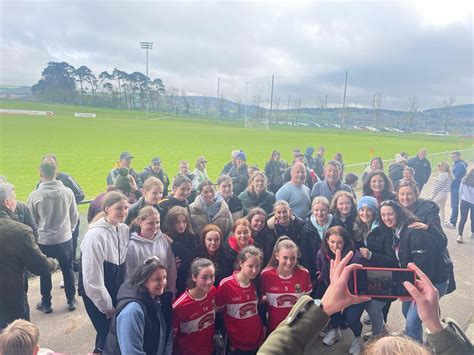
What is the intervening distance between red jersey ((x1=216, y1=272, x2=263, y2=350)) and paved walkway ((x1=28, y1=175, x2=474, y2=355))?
2.74 feet

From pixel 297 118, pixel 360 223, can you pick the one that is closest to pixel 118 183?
pixel 360 223

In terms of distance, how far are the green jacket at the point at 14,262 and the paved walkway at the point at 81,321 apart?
0.76 meters

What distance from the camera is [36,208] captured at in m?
4.43

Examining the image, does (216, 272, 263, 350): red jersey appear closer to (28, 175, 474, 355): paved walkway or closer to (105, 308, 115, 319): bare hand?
(28, 175, 474, 355): paved walkway

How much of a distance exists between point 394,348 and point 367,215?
3.16m

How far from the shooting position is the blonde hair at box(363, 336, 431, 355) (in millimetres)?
1227

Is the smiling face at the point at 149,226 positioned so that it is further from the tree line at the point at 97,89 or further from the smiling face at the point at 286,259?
the tree line at the point at 97,89

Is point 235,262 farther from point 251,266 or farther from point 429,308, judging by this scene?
point 429,308

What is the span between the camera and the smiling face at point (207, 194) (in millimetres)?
4840

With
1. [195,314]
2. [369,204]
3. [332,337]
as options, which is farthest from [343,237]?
[195,314]

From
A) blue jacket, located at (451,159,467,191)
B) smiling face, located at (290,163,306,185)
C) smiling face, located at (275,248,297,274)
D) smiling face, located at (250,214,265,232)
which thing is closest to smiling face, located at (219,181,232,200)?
smiling face, located at (290,163,306,185)

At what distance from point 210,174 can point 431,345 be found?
17661mm

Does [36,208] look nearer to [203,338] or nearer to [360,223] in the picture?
[203,338]

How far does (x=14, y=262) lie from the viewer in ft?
10.5
